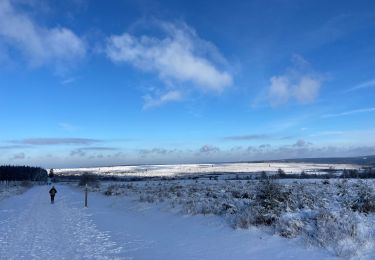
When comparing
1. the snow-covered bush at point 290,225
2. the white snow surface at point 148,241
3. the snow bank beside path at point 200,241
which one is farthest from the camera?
the snow-covered bush at point 290,225

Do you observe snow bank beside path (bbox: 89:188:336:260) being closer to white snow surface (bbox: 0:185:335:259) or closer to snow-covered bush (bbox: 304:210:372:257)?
white snow surface (bbox: 0:185:335:259)

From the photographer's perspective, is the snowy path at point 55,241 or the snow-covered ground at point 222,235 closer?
the snow-covered ground at point 222,235

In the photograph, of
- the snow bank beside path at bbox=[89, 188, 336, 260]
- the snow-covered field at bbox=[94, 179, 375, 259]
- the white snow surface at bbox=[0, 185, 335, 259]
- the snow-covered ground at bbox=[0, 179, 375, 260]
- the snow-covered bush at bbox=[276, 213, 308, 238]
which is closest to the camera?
the snow-covered field at bbox=[94, 179, 375, 259]

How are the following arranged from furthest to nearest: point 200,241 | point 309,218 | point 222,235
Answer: point 222,235 < point 200,241 < point 309,218

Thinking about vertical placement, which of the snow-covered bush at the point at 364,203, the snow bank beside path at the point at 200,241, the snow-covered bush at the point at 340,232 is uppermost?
the snow-covered bush at the point at 364,203

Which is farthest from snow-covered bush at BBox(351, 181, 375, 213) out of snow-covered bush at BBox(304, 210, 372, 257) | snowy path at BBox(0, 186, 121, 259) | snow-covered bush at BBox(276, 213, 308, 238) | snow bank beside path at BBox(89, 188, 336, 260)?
snowy path at BBox(0, 186, 121, 259)

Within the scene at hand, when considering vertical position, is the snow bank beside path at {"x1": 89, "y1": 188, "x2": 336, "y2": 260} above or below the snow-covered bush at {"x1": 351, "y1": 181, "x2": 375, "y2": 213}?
below

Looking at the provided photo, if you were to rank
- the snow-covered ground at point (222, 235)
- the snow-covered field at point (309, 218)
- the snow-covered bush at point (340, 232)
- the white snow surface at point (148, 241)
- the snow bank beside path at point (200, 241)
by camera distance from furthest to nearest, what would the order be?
1. the white snow surface at point (148, 241)
2. the snow bank beside path at point (200, 241)
3. the snow-covered ground at point (222, 235)
4. the snow-covered field at point (309, 218)
5. the snow-covered bush at point (340, 232)

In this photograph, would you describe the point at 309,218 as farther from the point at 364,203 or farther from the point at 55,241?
the point at 55,241

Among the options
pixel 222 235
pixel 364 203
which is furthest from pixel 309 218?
pixel 364 203

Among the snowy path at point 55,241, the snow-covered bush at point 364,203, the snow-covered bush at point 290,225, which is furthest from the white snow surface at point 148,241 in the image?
the snow-covered bush at point 364,203

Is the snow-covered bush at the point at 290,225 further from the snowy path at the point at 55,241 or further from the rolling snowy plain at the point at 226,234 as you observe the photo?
the snowy path at the point at 55,241

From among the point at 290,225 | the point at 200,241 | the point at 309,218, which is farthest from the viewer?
the point at 200,241

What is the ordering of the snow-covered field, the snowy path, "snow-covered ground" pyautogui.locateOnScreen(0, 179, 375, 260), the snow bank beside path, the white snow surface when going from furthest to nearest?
the snowy path, the white snow surface, the snow bank beside path, "snow-covered ground" pyautogui.locateOnScreen(0, 179, 375, 260), the snow-covered field
